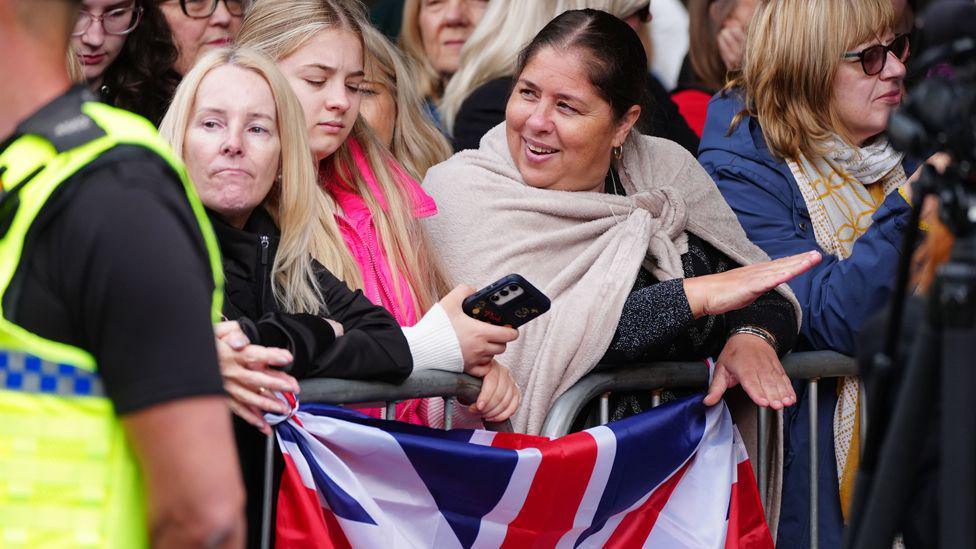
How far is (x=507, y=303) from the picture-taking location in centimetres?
329

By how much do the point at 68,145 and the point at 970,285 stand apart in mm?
1182

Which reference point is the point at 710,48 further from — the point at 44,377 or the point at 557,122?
the point at 44,377

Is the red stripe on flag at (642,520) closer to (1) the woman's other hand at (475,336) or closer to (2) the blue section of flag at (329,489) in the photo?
(1) the woman's other hand at (475,336)

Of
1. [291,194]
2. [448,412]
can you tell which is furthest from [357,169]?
[448,412]

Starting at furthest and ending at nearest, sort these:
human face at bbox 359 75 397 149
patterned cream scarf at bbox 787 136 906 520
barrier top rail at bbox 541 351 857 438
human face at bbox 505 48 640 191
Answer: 1. human face at bbox 359 75 397 149
2. patterned cream scarf at bbox 787 136 906 520
3. human face at bbox 505 48 640 191
4. barrier top rail at bbox 541 351 857 438

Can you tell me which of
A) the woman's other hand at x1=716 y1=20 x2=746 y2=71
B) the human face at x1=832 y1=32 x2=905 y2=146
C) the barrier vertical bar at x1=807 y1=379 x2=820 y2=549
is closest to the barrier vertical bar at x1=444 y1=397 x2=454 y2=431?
the barrier vertical bar at x1=807 y1=379 x2=820 y2=549

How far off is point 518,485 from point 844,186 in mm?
1627

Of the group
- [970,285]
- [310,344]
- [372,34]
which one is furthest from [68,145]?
[372,34]

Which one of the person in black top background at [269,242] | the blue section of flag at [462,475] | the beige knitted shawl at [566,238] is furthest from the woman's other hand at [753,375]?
the blue section of flag at [462,475]

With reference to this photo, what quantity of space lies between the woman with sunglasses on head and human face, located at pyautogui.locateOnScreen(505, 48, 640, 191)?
1.68 feet

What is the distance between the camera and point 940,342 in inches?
73.6

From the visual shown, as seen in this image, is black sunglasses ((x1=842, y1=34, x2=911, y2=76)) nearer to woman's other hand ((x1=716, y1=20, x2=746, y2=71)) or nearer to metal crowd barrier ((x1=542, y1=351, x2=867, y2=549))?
metal crowd barrier ((x1=542, y1=351, x2=867, y2=549))

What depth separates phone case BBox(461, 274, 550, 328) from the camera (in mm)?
3244

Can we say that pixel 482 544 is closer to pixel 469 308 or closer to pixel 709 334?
pixel 469 308
